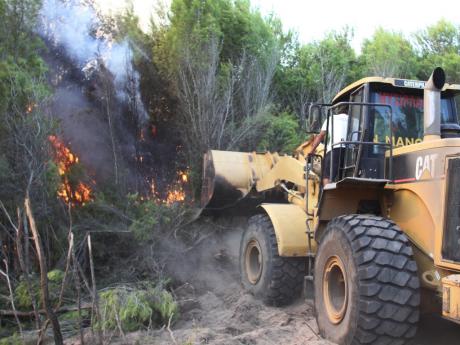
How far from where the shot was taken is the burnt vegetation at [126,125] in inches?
295

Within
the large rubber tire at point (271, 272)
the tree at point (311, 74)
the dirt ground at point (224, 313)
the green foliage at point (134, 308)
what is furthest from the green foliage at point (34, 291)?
the tree at point (311, 74)

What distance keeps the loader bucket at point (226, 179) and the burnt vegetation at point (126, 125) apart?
830 mm

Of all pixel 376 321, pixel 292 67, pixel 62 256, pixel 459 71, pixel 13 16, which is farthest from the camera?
pixel 459 71

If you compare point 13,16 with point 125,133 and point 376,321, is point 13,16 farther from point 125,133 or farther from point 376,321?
point 376,321

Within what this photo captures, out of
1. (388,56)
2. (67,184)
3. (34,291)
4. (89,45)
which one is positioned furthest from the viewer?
(388,56)

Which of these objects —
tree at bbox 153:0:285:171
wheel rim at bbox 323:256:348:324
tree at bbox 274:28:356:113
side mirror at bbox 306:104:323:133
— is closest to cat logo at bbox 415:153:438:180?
wheel rim at bbox 323:256:348:324

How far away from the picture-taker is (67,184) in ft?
32.6

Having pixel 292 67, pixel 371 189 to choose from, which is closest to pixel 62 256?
pixel 371 189

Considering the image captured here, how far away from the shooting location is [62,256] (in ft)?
27.9

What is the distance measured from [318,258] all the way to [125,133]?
8099 mm

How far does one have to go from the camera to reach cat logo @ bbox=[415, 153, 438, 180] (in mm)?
4340

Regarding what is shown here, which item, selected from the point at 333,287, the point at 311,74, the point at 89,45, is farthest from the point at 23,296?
the point at 311,74

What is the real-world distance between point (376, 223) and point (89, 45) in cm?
1065

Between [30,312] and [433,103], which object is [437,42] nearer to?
[433,103]
